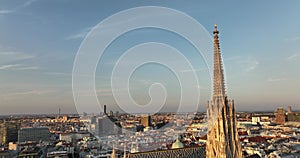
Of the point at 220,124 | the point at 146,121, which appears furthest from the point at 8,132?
the point at 220,124

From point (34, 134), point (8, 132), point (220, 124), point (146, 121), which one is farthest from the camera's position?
point (146, 121)

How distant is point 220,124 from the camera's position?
20.3m

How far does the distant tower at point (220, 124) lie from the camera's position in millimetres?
19891

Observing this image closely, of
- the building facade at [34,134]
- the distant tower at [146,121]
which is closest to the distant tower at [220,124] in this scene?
the building facade at [34,134]

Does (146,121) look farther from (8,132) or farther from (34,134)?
(8,132)

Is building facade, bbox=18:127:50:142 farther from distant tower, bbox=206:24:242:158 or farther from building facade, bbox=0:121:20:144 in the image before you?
distant tower, bbox=206:24:242:158

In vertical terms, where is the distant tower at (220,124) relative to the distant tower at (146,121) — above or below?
above

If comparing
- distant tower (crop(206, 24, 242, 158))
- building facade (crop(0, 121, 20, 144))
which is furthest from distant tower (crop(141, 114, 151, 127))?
distant tower (crop(206, 24, 242, 158))

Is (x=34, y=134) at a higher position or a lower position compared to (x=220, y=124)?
lower

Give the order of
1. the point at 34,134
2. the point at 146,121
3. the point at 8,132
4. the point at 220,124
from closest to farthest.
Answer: the point at 220,124
the point at 8,132
the point at 34,134
the point at 146,121

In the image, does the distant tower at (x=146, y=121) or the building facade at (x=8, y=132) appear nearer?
the building facade at (x=8, y=132)

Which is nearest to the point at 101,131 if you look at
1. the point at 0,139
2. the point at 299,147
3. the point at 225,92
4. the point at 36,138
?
the point at 36,138

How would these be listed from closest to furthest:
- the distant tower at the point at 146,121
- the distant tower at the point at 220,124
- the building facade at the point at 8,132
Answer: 1. the distant tower at the point at 220,124
2. the building facade at the point at 8,132
3. the distant tower at the point at 146,121

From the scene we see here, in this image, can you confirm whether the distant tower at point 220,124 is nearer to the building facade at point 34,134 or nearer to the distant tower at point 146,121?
the building facade at point 34,134
